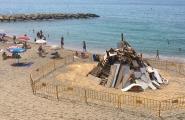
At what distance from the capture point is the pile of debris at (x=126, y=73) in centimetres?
2945

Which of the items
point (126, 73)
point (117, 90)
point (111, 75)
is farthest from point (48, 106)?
point (126, 73)

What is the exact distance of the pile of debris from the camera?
2945 centimetres

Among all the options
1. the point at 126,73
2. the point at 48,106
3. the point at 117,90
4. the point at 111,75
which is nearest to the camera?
the point at 48,106

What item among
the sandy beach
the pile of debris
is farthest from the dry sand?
the pile of debris

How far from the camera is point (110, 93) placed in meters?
27.5

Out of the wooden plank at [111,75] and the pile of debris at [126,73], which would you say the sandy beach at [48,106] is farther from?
the pile of debris at [126,73]

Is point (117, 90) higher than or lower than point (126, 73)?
lower

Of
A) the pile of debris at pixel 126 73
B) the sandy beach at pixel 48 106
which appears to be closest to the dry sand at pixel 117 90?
the sandy beach at pixel 48 106

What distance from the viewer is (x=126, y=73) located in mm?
29750

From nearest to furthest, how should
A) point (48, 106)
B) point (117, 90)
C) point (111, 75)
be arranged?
point (48, 106)
point (117, 90)
point (111, 75)

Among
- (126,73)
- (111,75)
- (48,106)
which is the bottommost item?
(48,106)

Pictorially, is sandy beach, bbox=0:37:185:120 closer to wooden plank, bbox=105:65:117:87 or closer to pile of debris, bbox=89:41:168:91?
wooden plank, bbox=105:65:117:87

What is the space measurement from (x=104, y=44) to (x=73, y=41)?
6084 mm

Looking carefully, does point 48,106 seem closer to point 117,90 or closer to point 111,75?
point 117,90
